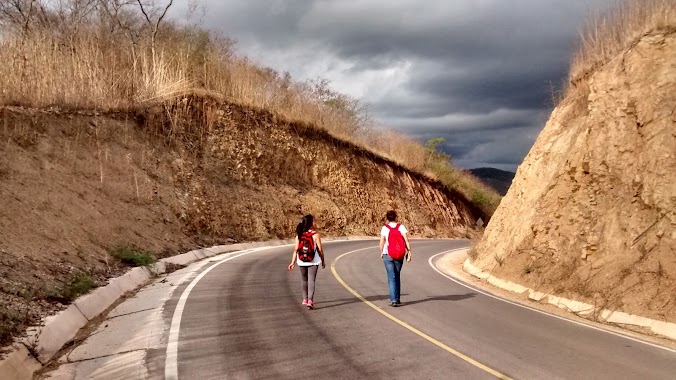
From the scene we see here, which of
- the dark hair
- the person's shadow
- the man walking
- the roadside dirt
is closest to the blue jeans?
the man walking

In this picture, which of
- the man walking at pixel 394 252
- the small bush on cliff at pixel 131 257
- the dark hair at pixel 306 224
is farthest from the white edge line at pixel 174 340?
the man walking at pixel 394 252

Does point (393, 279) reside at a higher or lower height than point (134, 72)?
lower

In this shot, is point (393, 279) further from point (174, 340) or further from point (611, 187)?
point (611, 187)

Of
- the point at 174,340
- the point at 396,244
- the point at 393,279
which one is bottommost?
the point at 174,340

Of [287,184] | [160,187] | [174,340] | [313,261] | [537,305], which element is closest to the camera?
[174,340]

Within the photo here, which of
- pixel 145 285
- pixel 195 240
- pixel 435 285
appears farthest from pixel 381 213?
pixel 145 285

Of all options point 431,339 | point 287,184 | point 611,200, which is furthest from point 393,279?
point 287,184

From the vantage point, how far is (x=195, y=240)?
69.5 ft

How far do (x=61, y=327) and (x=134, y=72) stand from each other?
19782mm

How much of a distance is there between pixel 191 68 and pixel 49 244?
19913 mm

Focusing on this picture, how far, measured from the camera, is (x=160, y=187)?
73.7 ft

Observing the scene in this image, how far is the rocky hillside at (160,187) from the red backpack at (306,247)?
422 centimetres

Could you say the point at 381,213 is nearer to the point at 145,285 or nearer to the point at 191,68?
the point at 191,68

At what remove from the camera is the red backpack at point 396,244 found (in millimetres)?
10297
